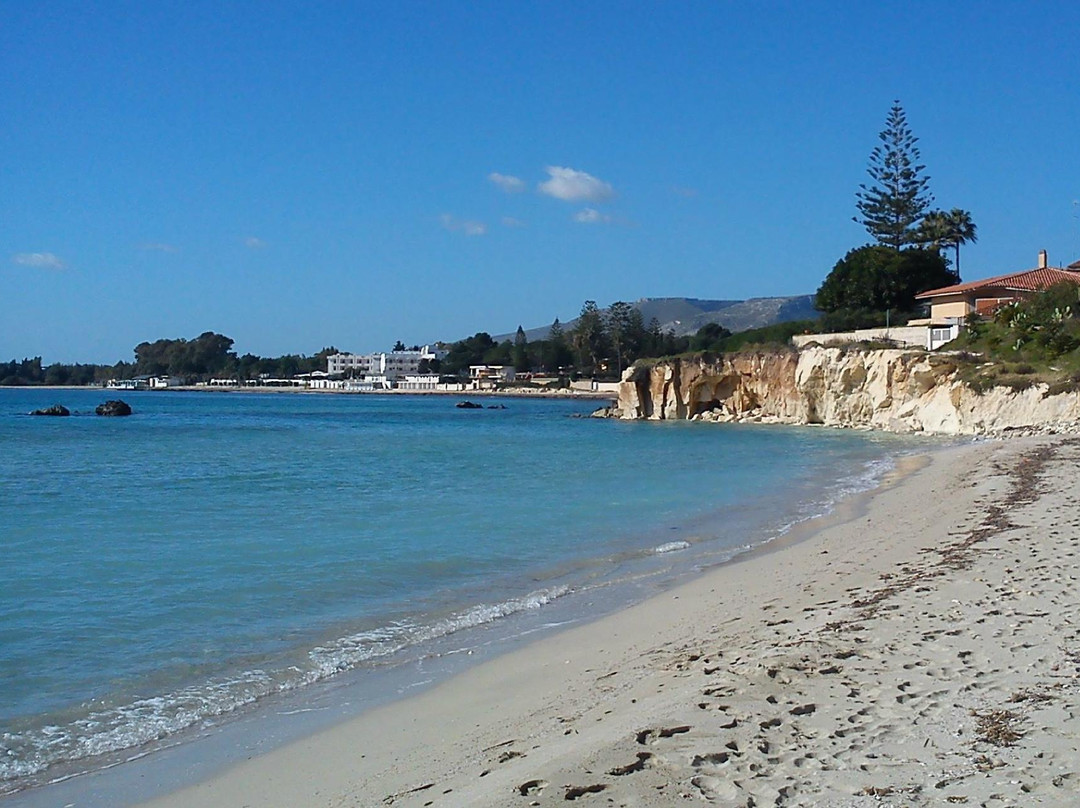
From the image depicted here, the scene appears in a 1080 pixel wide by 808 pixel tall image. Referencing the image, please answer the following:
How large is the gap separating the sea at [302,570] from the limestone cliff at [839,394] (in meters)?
8.22

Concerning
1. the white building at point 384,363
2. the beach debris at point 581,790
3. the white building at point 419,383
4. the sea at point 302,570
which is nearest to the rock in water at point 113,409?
the sea at point 302,570

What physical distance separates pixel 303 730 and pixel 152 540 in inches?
354

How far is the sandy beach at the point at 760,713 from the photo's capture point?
4176mm

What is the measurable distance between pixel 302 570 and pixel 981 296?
153ft

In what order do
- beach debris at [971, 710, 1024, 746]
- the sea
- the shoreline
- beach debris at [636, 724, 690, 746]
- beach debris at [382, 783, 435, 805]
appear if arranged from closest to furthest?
beach debris at [971, 710, 1024, 746], beach debris at [382, 783, 435, 805], beach debris at [636, 724, 690, 746], the sea, the shoreline

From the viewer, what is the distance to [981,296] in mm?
49906

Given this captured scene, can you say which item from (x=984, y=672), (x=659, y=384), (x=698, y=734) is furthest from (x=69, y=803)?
(x=659, y=384)

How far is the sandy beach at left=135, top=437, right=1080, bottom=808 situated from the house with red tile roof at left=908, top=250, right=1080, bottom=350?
39413mm

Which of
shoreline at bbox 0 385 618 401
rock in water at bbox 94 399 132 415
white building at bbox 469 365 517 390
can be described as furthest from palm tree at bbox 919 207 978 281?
white building at bbox 469 365 517 390

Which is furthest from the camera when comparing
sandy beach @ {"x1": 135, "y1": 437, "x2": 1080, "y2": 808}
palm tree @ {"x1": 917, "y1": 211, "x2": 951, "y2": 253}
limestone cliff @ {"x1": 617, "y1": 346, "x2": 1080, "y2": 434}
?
palm tree @ {"x1": 917, "y1": 211, "x2": 951, "y2": 253}

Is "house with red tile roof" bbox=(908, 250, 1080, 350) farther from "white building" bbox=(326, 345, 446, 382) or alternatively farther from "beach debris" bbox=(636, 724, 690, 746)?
"white building" bbox=(326, 345, 446, 382)

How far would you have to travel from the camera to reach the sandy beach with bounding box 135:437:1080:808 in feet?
13.7

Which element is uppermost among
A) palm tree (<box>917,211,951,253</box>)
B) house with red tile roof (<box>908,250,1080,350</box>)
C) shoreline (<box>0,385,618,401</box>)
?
palm tree (<box>917,211,951,253</box>)

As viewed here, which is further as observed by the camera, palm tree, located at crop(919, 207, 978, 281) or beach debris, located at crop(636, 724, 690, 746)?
palm tree, located at crop(919, 207, 978, 281)
